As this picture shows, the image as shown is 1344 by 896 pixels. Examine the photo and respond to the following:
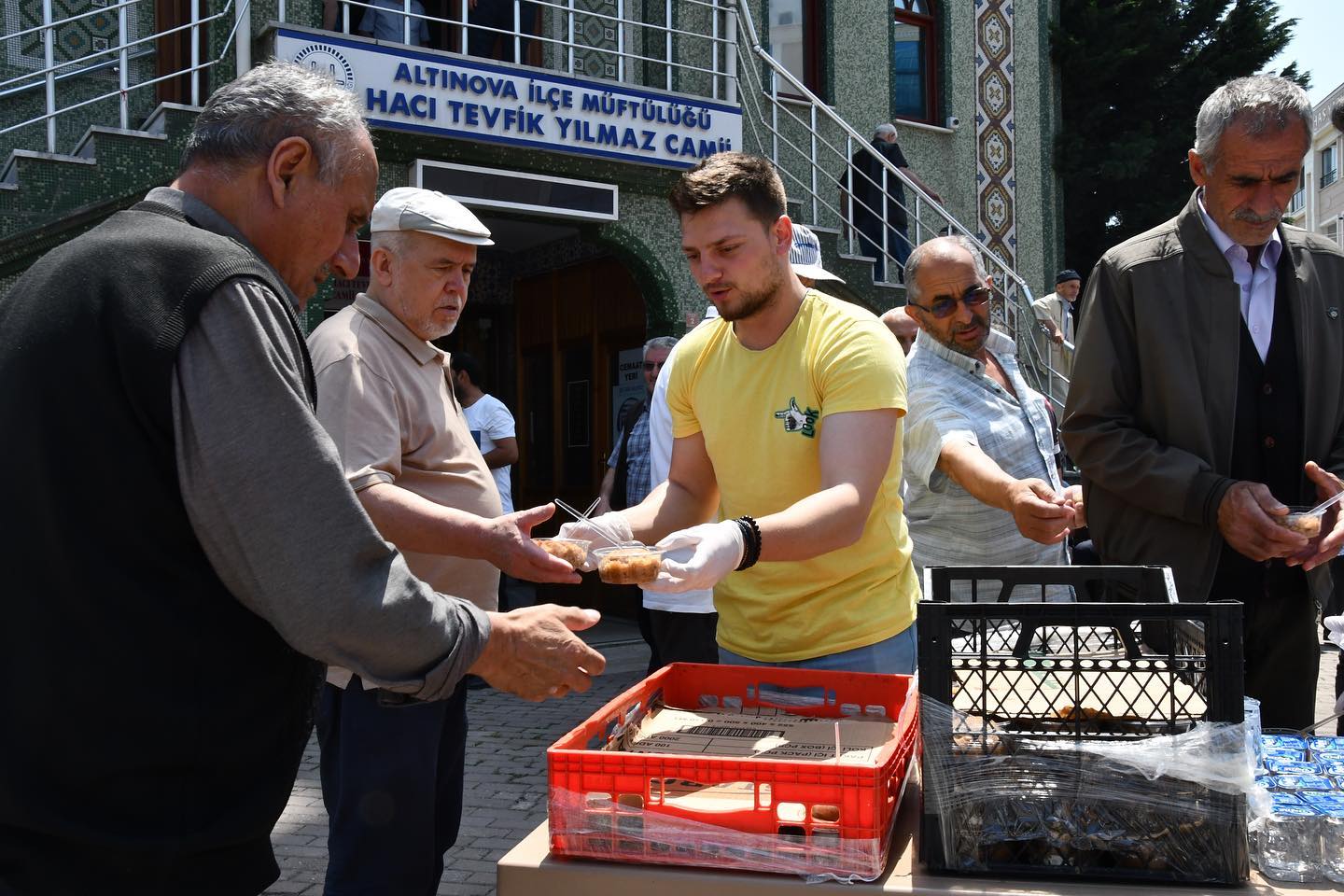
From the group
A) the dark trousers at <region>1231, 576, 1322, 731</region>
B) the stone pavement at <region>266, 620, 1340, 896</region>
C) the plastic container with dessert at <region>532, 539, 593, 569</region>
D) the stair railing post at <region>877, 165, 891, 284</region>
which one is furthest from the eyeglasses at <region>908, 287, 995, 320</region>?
the stair railing post at <region>877, 165, 891, 284</region>

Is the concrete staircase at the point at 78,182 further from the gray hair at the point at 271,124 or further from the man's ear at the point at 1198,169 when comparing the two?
the man's ear at the point at 1198,169

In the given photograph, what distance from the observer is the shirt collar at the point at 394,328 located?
2990 millimetres

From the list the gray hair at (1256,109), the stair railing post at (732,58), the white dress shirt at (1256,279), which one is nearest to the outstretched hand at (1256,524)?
the white dress shirt at (1256,279)

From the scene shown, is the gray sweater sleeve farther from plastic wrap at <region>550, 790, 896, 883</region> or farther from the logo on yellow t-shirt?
the logo on yellow t-shirt

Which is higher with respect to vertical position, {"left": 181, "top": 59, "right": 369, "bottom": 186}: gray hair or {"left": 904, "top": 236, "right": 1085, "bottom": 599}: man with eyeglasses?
{"left": 181, "top": 59, "right": 369, "bottom": 186}: gray hair

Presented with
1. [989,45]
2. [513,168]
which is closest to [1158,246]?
[513,168]

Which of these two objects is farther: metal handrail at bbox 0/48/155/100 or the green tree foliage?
the green tree foliage

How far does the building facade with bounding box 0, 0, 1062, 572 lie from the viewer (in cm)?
→ 736

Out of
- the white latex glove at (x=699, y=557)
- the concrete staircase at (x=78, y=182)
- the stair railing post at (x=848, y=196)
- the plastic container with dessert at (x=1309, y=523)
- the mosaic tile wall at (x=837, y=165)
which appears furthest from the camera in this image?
the stair railing post at (x=848, y=196)

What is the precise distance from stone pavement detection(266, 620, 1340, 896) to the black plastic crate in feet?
7.78

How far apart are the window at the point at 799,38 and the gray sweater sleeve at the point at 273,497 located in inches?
418

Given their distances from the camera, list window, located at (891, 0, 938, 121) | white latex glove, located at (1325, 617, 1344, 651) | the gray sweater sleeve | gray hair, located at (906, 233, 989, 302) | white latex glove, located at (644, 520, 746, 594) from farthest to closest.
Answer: window, located at (891, 0, 938, 121) → gray hair, located at (906, 233, 989, 302) → white latex glove, located at (1325, 617, 1344, 651) → white latex glove, located at (644, 520, 746, 594) → the gray sweater sleeve

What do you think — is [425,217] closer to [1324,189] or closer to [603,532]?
[603,532]

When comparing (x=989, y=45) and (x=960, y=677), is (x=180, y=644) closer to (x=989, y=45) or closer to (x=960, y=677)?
(x=960, y=677)
